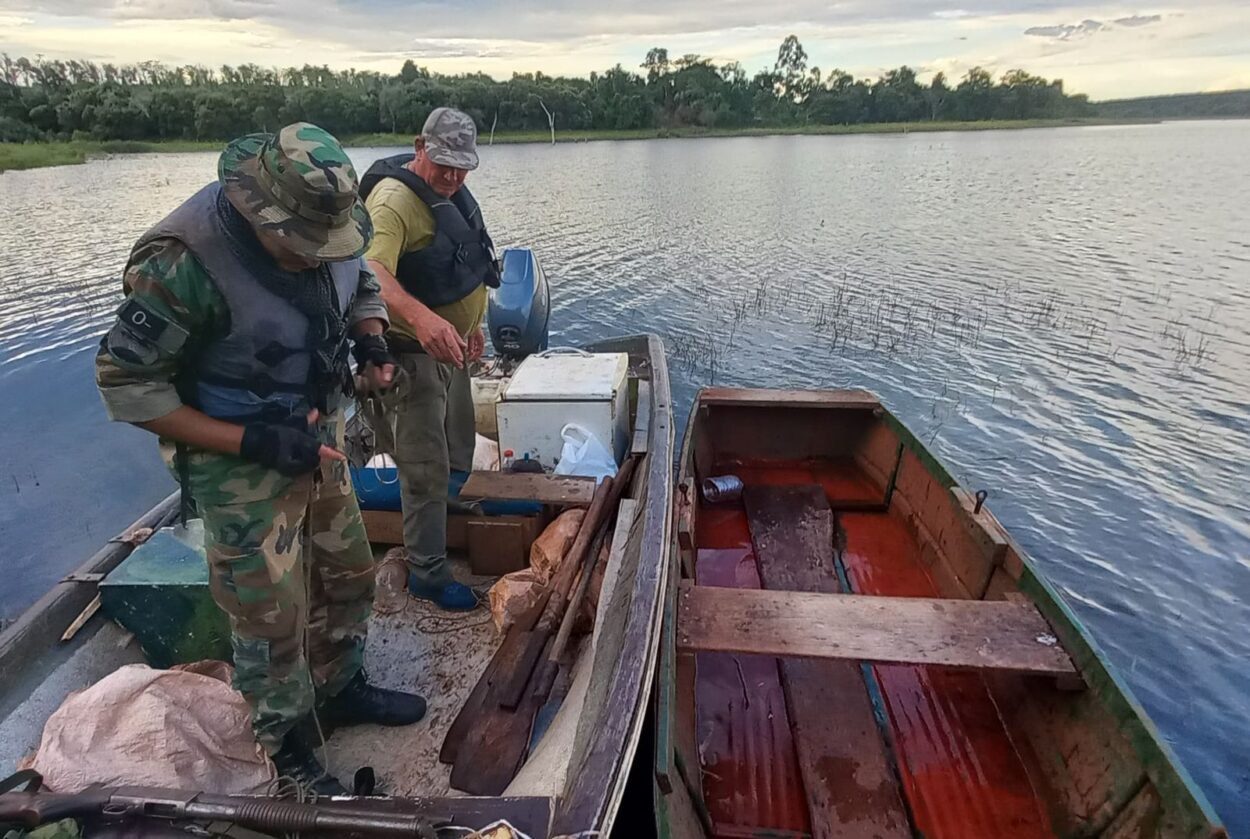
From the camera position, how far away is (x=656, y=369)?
579 centimetres

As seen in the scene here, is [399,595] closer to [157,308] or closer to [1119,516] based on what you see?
[157,308]

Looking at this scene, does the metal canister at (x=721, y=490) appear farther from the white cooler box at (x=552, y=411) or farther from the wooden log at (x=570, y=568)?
the wooden log at (x=570, y=568)

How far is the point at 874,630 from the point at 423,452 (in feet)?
7.38

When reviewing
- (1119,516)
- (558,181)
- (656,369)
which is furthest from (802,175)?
(656,369)

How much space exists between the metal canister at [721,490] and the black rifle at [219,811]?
160 inches

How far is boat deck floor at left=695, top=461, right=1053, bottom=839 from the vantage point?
309 centimetres

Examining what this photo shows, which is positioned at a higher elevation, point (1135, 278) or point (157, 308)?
point (157, 308)

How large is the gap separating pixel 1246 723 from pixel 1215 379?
659 centimetres

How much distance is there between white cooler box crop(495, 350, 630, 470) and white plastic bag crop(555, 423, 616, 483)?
0.06 metres

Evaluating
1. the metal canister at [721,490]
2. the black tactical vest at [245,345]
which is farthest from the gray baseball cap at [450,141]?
the metal canister at [721,490]

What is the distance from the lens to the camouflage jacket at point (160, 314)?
199cm

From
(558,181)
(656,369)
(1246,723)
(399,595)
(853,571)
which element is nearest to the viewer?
(399,595)

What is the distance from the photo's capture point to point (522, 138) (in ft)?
195

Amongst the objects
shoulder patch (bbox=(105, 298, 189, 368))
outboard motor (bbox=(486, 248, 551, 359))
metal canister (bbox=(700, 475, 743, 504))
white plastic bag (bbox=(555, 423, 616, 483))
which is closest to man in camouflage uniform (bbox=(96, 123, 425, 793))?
shoulder patch (bbox=(105, 298, 189, 368))
